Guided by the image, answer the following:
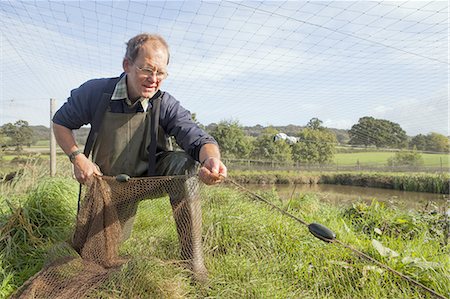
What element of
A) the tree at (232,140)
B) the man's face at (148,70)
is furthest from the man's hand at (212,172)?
the tree at (232,140)

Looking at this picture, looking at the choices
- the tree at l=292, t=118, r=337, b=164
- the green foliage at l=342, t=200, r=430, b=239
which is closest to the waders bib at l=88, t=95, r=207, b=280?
the green foliage at l=342, t=200, r=430, b=239

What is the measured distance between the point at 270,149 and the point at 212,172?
3337 cm

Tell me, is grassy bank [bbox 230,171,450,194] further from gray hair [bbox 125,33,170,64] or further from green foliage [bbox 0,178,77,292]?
gray hair [bbox 125,33,170,64]

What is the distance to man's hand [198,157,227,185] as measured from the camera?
168 centimetres

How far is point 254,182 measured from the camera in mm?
24750

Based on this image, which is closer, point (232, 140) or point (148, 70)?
point (148, 70)

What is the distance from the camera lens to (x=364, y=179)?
24.6 meters

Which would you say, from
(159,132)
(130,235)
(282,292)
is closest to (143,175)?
(159,132)

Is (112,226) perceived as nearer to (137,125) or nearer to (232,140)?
(137,125)

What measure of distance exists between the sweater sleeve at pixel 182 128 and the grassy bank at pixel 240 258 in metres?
0.30

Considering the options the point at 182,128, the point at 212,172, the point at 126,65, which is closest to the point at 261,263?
the point at 212,172

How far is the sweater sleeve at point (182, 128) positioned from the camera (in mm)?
1956

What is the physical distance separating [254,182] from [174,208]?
23.0 meters

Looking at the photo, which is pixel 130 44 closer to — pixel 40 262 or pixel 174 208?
pixel 174 208
